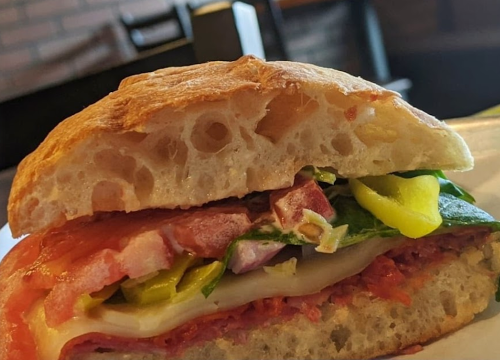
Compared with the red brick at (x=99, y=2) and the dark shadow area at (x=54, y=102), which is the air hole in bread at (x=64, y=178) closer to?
the dark shadow area at (x=54, y=102)

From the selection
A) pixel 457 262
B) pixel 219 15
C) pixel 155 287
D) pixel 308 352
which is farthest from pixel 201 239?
pixel 219 15

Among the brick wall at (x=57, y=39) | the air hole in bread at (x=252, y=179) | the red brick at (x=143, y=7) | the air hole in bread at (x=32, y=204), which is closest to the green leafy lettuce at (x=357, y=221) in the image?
the air hole in bread at (x=252, y=179)

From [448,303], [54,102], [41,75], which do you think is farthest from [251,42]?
[448,303]

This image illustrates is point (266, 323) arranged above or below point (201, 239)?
below

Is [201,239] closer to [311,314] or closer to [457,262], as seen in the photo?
[311,314]

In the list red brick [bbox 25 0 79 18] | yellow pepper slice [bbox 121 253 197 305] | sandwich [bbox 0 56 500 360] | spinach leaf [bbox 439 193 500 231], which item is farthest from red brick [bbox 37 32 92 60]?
spinach leaf [bbox 439 193 500 231]

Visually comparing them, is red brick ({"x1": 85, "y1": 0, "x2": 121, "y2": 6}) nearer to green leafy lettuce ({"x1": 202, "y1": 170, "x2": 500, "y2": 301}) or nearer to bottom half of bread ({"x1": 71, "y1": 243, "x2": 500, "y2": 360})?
green leafy lettuce ({"x1": 202, "y1": 170, "x2": 500, "y2": 301})
